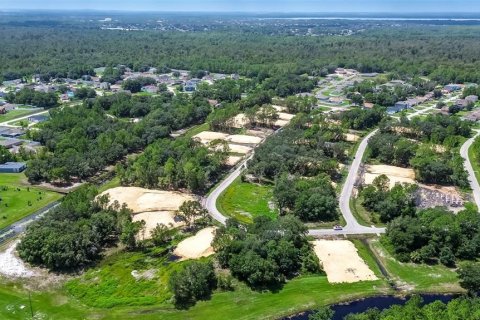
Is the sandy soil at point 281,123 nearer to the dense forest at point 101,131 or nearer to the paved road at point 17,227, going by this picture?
the dense forest at point 101,131

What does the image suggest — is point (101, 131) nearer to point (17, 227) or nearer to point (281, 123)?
point (17, 227)

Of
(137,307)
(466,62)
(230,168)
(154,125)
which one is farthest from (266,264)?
(466,62)

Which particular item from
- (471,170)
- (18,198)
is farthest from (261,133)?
(18,198)

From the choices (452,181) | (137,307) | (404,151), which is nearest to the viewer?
(137,307)

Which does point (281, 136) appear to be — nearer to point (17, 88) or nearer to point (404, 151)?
point (404, 151)

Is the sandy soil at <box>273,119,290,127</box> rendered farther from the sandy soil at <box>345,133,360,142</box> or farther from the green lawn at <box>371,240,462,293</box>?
the green lawn at <box>371,240,462,293</box>

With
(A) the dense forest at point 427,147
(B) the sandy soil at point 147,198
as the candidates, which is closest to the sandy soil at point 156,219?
(B) the sandy soil at point 147,198
